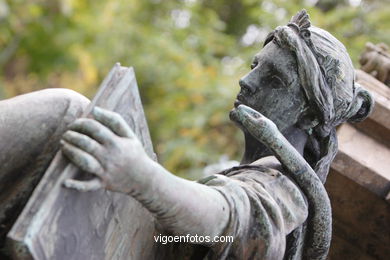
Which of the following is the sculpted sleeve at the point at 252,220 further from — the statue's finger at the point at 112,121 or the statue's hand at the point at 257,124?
the statue's finger at the point at 112,121

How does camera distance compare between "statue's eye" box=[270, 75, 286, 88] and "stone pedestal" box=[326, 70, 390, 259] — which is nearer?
"statue's eye" box=[270, 75, 286, 88]

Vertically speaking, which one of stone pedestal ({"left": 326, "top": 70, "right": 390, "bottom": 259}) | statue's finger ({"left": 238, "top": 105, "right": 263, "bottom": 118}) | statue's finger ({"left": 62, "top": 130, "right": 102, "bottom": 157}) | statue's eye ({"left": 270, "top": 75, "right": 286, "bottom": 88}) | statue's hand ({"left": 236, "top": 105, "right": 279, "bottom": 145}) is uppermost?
statue's finger ({"left": 62, "top": 130, "right": 102, "bottom": 157})

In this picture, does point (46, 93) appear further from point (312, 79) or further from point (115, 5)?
point (115, 5)

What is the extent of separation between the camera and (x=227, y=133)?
6.90 meters

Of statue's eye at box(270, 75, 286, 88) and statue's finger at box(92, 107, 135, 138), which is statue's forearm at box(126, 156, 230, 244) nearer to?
statue's finger at box(92, 107, 135, 138)

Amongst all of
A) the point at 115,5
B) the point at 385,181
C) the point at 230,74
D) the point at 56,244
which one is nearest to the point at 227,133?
the point at 230,74

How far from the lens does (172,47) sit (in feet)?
24.1

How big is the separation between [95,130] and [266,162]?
66 cm

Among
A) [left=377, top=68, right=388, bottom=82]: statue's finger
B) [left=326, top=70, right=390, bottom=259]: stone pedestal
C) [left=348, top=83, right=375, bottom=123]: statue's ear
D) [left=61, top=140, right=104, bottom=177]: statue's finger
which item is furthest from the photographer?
[left=377, top=68, right=388, bottom=82]: statue's finger

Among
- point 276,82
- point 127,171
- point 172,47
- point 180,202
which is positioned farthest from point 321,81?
point 172,47

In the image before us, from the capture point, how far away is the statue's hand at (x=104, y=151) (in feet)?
5.04

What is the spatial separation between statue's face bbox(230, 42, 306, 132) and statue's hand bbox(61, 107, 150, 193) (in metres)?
0.60

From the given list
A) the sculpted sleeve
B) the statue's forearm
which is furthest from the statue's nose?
the statue's forearm

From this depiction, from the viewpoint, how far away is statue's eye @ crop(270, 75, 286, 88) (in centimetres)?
208
